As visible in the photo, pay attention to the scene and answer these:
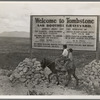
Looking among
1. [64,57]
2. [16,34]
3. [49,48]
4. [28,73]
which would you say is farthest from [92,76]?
[16,34]

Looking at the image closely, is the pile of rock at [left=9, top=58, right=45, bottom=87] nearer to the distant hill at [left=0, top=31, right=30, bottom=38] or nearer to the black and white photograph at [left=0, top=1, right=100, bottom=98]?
the black and white photograph at [left=0, top=1, right=100, bottom=98]

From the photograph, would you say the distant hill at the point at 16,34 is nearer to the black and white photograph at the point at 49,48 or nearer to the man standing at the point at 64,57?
the black and white photograph at the point at 49,48

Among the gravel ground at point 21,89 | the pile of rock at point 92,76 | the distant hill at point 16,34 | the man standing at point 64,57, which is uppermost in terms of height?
the distant hill at point 16,34

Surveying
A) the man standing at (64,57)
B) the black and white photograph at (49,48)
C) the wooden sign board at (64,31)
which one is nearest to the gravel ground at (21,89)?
the black and white photograph at (49,48)

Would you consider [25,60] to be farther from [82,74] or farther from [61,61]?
[82,74]

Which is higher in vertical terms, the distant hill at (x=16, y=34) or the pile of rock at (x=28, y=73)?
the distant hill at (x=16, y=34)

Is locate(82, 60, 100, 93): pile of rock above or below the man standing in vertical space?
below

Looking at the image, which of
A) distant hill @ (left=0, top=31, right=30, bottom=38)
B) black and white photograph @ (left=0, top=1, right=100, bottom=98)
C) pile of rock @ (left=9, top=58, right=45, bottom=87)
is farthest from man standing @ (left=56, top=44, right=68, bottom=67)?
distant hill @ (left=0, top=31, right=30, bottom=38)
